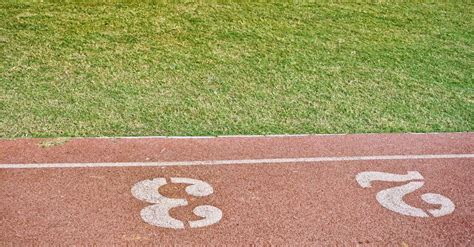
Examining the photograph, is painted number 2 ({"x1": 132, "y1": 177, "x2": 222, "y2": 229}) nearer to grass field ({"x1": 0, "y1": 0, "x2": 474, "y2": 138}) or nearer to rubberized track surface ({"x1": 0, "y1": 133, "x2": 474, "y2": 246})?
rubberized track surface ({"x1": 0, "y1": 133, "x2": 474, "y2": 246})

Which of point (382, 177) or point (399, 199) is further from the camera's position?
point (382, 177)

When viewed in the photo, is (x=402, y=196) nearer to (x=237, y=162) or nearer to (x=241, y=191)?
(x=241, y=191)

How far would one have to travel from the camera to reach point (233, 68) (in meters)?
10.5

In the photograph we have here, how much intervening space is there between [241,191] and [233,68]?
4495mm

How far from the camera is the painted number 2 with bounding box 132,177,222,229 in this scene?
5641 millimetres

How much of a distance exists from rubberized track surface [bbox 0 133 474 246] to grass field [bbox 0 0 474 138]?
676 millimetres

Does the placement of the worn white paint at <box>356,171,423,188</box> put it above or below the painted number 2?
below

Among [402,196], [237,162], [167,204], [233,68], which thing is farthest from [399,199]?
[233,68]

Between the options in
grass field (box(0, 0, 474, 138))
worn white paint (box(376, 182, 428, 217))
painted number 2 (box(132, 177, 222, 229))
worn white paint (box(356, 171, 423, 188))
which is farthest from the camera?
grass field (box(0, 0, 474, 138))

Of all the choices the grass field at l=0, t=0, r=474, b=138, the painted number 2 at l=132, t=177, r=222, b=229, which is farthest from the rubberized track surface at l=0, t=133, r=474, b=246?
the grass field at l=0, t=0, r=474, b=138

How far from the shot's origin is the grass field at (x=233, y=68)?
8.45 meters

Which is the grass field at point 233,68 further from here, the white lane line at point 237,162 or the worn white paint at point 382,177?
the worn white paint at point 382,177

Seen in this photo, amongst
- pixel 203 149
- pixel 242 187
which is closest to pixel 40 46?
pixel 203 149

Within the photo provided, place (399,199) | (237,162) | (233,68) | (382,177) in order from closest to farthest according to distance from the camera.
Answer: (399,199)
(382,177)
(237,162)
(233,68)
